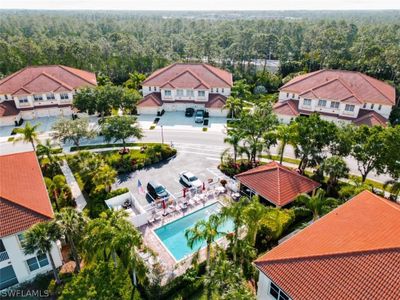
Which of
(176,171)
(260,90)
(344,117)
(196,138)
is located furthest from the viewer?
(260,90)

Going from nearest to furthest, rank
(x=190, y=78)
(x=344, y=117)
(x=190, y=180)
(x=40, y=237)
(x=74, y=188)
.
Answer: (x=40, y=237)
(x=74, y=188)
(x=190, y=180)
(x=344, y=117)
(x=190, y=78)

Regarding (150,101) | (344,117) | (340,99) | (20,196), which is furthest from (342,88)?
(20,196)

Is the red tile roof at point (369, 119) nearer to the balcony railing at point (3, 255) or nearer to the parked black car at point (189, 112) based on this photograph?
the parked black car at point (189, 112)

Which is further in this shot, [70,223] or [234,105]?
[234,105]

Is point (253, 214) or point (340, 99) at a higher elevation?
point (340, 99)

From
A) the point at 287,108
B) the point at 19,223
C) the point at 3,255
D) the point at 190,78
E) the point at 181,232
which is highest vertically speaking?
the point at 190,78

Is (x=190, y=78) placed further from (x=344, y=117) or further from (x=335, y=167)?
(x=335, y=167)

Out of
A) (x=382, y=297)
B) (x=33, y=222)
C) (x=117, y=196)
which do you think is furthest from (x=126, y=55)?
(x=382, y=297)
